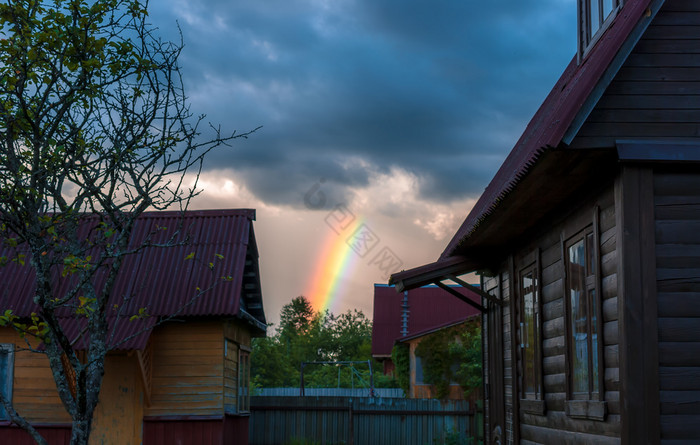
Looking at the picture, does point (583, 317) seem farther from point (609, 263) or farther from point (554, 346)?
point (554, 346)

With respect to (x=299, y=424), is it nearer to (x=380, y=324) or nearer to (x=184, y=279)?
(x=184, y=279)

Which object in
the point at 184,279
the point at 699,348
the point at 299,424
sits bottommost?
the point at 299,424

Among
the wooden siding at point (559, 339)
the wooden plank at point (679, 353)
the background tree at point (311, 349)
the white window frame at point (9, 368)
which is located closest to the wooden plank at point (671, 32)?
the wooden siding at point (559, 339)

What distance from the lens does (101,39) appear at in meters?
8.73

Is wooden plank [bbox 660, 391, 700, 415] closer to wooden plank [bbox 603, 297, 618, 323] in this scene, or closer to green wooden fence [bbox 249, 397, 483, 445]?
wooden plank [bbox 603, 297, 618, 323]

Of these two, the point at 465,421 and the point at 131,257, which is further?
the point at 465,421

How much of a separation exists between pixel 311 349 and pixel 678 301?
68.5m

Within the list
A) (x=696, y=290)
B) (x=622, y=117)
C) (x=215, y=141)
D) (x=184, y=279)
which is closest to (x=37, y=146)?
(x=215, y=141)

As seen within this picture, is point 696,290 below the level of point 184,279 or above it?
below

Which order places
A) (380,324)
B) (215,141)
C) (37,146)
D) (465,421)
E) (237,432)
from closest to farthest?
1. (37,146)
2. (215,141)
3. (237,432)
4. (465,421)
5. (380,324)

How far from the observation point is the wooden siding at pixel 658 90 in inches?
263

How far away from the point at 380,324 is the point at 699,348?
34.2 m

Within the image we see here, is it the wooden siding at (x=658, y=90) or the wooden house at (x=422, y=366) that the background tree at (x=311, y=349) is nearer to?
the wooden house at (x=422, y=366)

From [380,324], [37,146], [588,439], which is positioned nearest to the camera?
[588,439]
